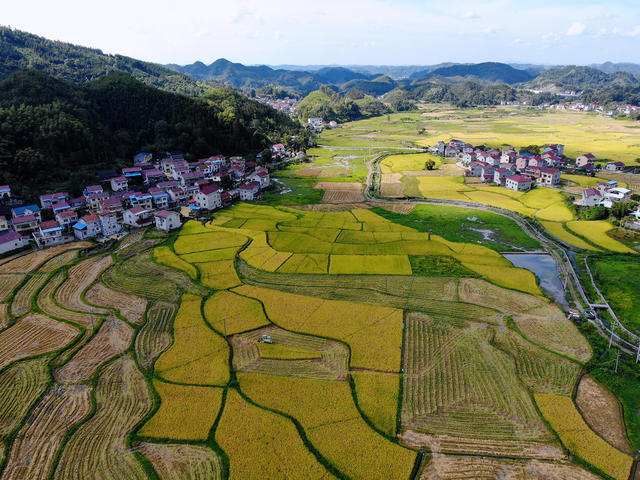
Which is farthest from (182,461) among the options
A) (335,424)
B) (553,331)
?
(553,331)

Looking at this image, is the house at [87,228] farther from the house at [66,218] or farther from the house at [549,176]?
the house at [549,176]

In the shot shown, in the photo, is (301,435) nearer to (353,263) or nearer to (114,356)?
(114,356)

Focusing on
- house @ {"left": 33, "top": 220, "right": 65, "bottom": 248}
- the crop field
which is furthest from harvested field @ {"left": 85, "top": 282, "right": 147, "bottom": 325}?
the crop field

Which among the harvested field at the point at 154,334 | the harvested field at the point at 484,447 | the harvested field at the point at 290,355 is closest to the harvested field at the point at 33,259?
the harvested field at the point at 154,334

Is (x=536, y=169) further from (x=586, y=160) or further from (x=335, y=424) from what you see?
(x=335, y=424)

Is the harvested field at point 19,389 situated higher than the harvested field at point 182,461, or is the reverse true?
the harvested field at point 182,461

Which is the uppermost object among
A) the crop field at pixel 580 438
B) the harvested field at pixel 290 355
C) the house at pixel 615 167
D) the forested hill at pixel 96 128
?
the forested hill at pixel 96 128
